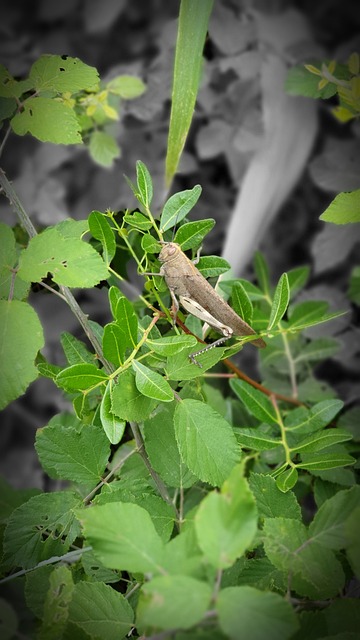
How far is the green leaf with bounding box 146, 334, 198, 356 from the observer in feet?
1.70

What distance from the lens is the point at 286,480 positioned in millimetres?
557

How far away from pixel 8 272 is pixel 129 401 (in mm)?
165

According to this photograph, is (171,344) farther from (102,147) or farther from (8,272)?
(102,147)

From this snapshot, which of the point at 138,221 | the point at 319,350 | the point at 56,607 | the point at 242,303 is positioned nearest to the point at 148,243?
the point at 138,221

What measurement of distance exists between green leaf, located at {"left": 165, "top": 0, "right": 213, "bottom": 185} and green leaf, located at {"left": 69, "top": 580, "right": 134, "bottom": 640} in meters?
0.50

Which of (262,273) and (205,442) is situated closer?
(205,442)

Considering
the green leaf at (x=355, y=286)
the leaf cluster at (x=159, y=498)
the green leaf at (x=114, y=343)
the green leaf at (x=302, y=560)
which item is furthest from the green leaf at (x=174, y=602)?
the green leaf at (x=355, y=286)

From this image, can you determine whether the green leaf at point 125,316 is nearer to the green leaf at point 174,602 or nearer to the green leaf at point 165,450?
the green leaf at point 165,450

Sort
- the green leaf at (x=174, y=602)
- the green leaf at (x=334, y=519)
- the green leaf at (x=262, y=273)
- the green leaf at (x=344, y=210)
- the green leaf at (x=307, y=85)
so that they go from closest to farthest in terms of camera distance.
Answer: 1. the green leaf at (x=174, y=602)
2. the green leaf at (x=334, y=519)
3. the green leaf at (x=344, y=210)
4. the green leaf at (x=307, y=85)
5. the green leaf at (x=262, y=273)

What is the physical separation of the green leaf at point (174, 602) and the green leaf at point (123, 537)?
31mm

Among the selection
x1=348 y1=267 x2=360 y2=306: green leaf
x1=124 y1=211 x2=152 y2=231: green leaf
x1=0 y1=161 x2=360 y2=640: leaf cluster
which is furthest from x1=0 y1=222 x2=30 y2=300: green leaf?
x1=348 y1=267 x2=360 y2=306: green leaf

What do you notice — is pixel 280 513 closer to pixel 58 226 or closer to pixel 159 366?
pixel 159 366

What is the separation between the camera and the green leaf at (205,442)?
51 centimetres

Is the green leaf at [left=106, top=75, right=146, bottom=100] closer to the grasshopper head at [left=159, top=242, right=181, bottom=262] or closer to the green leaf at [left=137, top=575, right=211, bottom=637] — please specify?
the grasshopper head at [left=159, top=242, right=181, bottom=262]
